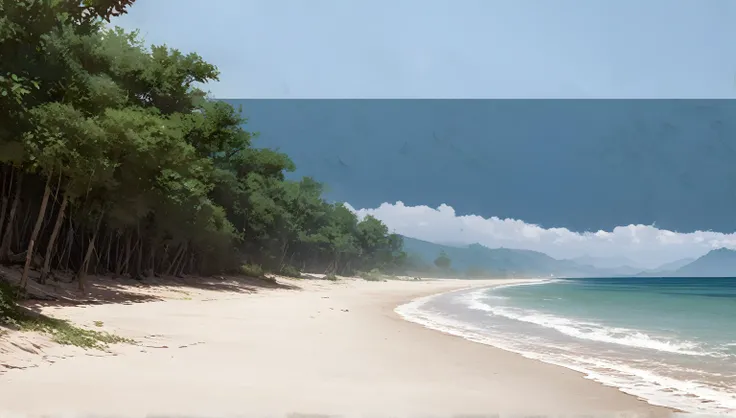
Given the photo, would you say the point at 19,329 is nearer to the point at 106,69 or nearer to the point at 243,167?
the point at 106,69

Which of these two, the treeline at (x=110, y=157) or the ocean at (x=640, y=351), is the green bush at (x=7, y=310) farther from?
the ocean at (x=640, y=351)

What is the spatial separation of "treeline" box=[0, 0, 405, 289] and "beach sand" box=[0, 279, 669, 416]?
21.8ft

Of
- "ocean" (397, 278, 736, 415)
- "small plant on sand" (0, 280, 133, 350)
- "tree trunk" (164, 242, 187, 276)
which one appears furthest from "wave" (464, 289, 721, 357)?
"tree trunk" (164, 242, 187, 276)

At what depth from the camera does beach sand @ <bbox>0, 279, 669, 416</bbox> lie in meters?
7.91

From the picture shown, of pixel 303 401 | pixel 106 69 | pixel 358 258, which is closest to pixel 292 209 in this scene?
pixel 106 69

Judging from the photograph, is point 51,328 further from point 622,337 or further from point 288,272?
point 288,272

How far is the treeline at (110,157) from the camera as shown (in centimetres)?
1894

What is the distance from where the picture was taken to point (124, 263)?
37.2 m

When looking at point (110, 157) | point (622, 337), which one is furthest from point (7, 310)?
point (622, 337)

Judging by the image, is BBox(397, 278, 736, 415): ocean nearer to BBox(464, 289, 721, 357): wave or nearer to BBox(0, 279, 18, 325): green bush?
BBox(464, 289, 721, 357): wave

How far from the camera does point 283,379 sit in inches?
396

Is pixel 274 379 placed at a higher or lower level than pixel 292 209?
lower

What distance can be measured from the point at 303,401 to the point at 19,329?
6415 millimetres

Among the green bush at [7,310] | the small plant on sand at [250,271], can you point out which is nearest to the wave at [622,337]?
the green bush at [7,310]
